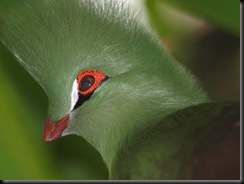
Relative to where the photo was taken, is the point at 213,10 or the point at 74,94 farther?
the point at 213,10

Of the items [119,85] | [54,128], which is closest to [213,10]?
[119,85]

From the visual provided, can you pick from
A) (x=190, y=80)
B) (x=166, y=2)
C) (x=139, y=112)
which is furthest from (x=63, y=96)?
(x=166, y=2)

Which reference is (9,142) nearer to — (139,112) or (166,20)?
(139,112)

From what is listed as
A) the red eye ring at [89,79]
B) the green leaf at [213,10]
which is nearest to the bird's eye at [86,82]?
the red eye ring at [89,79]

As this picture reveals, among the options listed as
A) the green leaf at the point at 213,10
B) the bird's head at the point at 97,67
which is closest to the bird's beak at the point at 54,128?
the bird's head at the point at 97,67

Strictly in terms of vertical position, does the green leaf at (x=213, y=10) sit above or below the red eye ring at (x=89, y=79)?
below

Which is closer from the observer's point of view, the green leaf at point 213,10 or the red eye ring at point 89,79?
the red eye ring at point 89,79

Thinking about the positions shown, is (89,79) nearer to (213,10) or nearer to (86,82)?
(86,82)

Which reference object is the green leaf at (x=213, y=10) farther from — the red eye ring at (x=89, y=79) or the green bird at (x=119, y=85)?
the red eye ring at (x=89, y=79)
